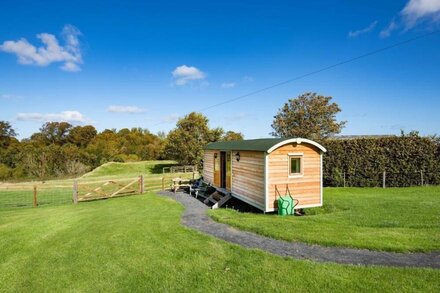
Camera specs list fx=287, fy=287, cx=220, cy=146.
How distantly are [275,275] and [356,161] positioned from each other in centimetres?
1521

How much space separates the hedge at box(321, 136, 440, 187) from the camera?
18.1 meters

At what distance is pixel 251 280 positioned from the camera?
18.4 ft

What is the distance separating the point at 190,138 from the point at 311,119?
53.9ft

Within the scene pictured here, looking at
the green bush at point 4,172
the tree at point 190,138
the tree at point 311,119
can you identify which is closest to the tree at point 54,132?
the green bush at point 4,172

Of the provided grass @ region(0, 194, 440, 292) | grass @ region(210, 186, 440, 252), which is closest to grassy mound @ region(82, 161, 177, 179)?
grass @ region(0, 194, 440, 292)

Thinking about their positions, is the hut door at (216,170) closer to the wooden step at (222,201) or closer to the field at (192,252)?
the wooden step at (222,201)

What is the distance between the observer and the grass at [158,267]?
5426mm

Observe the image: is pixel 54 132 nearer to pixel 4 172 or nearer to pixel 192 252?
pixel 4 172

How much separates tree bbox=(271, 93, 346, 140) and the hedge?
1447 cm

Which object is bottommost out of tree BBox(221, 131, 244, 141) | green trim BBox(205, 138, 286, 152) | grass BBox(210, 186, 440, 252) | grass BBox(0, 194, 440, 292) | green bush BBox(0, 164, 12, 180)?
green bush BBox(0, 164, 12, 180)

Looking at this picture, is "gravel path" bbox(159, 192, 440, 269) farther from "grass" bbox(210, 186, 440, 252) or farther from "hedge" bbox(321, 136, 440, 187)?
"hedge" bbox(321, 136, 440, 187)

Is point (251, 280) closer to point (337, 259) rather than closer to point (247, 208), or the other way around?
point (337, 259)

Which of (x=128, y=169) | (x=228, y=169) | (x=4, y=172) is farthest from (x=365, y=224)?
(x=4, y=172)

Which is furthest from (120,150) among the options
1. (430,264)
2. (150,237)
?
(430,264)
